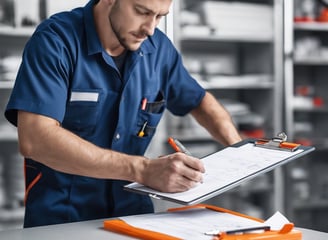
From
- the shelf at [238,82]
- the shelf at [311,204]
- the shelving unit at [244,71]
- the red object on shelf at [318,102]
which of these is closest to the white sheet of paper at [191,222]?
the shelving unit at [244,71]

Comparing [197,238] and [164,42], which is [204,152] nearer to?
[164,42]

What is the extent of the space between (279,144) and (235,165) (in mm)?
158

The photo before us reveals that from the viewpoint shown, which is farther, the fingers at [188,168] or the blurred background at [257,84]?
the blurred background at [257,84]

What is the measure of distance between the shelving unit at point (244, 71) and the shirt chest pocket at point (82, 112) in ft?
6.08

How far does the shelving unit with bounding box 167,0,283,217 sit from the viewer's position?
11.7 ft

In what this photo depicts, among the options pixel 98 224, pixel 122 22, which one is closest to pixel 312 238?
pixel 98 224

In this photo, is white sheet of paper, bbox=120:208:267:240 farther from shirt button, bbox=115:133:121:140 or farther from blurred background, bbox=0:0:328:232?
blurred background, bbox=0:0:328:232

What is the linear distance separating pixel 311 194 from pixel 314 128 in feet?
1.71

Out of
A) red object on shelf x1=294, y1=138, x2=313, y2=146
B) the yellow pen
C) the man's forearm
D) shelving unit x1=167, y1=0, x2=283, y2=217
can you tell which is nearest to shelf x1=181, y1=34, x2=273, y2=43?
shelving unit x1=167, y1=0, x2=283, y2=217

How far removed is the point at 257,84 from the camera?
3693mm

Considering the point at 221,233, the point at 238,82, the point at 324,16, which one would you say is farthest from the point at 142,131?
the point at 324,16

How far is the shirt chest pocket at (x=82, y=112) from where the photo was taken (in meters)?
1.55

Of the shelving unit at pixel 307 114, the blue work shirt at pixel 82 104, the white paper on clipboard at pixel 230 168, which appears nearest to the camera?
the white paper on clipboard at pixel 230 168

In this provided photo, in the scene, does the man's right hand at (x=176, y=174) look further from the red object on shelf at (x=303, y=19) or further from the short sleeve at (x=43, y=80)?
the red object on shelf at (x=303, y=19)
